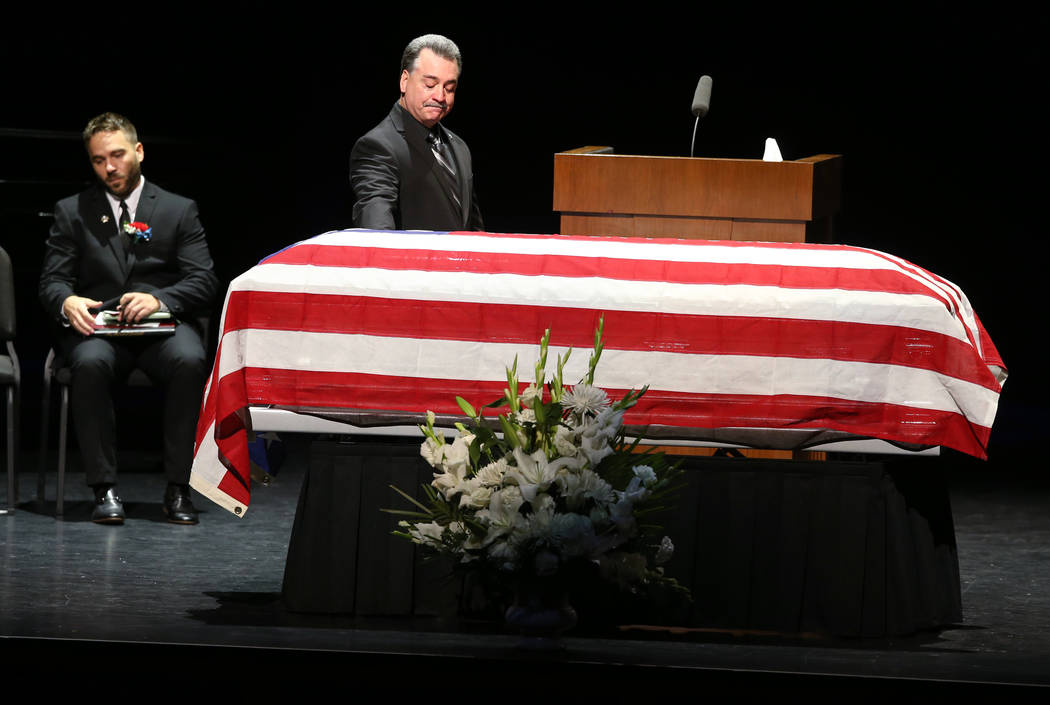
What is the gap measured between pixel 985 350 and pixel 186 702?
1852mm

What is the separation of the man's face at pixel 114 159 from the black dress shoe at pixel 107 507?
1.01m

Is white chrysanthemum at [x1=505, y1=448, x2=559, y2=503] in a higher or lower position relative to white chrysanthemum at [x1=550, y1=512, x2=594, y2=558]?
higher

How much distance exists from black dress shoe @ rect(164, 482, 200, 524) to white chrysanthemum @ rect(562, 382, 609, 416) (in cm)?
207

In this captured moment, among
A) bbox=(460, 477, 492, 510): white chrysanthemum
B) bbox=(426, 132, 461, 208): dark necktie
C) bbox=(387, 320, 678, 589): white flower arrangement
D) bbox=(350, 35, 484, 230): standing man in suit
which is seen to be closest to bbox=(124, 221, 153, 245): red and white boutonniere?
bbox=(350, 35, 484, 230): standing man in suit

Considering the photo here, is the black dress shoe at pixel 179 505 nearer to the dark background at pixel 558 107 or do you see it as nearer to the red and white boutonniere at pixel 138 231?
the red and white boutonniere at pixel 138 231

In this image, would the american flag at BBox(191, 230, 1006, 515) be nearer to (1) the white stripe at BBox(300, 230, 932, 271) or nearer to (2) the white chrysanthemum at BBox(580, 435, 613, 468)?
(1) the white stripe at BBox(300, 230, 932, 271)

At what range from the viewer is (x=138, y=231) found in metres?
4.98

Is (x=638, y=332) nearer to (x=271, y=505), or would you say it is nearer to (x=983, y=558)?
(x=983, y=558)

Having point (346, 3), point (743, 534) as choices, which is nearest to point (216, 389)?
point (743, 534)

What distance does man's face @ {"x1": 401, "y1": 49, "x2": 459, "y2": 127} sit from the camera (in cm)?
402

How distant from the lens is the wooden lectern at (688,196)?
3549 millimetres

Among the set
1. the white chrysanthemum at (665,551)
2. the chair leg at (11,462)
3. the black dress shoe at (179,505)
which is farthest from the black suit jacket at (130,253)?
the white chrysanthemum at (665,551)

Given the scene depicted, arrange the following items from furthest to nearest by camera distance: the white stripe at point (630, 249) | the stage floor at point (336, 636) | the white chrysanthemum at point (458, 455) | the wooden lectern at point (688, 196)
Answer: the wooden lectern at point (688, 196), the white stripe at point (630, 249), the white chrysanthemum at point (458, 455), the stage floor at point (336, 636)

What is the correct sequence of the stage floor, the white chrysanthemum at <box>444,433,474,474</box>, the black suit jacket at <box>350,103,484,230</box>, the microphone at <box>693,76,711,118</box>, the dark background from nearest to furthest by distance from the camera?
the stage floor, the white chrysanthemum at <box>444,433,474,474</box>, the microphone at <box>693,76,711,118</box>, the black suit jacket at <box>350,103,484,230</box>, the dark background
